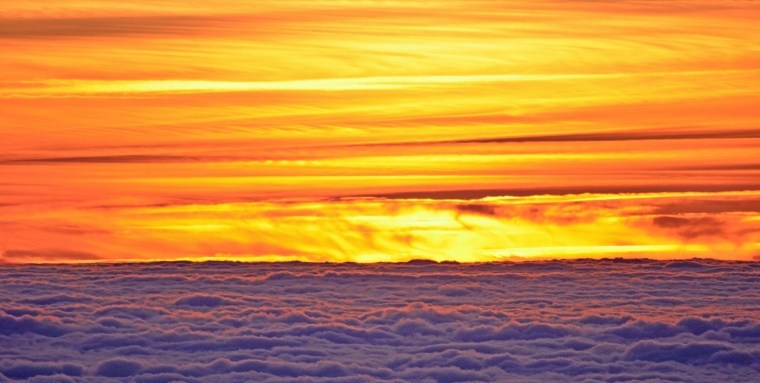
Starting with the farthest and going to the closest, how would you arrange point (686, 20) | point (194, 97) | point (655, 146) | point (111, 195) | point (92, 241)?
1. point (686, 20)
2. point (194, 97)
3. point (655, 146)
4. point (111, 195)
5. point (92, 241)

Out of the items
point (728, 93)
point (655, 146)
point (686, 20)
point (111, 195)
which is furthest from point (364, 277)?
point (686, 20)

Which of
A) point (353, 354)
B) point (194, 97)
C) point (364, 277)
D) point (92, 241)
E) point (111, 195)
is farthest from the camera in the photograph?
point (194, 97)

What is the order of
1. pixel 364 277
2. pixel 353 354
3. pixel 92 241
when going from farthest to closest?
pixel 92 241
pixel 364 277
pixel 353 354

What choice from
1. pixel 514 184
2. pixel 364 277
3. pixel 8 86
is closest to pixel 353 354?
pixel 364 277

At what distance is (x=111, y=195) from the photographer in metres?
15.4

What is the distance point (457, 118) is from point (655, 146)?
263 cm

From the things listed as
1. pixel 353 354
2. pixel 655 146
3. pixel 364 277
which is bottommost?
pixel 353 354

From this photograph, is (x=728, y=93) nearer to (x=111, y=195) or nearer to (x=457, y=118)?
(x=457, y=118)

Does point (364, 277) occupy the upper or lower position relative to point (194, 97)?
lower

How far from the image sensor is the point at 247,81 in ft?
60.1

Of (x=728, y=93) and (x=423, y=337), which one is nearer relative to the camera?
(x=423, y=337)

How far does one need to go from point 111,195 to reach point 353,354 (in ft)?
20.6

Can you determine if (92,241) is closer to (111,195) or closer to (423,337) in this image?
(111,195)

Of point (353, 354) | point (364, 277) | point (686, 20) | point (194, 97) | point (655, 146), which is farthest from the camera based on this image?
point (686, 20)
